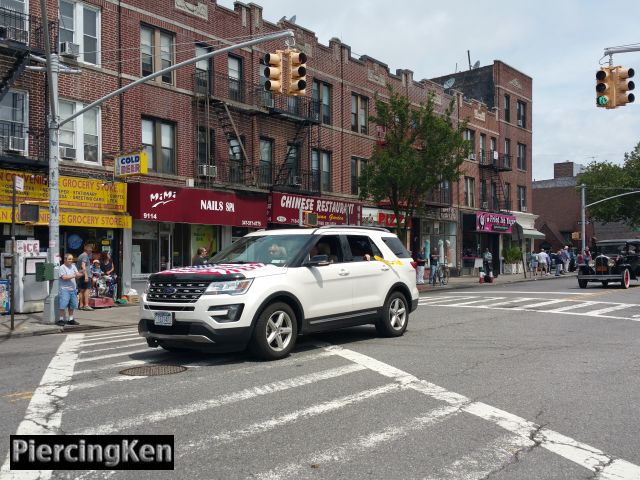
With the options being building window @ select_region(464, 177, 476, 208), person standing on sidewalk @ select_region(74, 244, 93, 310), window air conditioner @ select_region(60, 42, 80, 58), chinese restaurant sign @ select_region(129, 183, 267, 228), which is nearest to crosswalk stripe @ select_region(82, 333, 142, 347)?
person standing on sidewalk @ select_region(74, 244, 93, 310)

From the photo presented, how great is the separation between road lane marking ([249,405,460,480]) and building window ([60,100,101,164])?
1643cm

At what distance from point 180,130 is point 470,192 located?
2349cm

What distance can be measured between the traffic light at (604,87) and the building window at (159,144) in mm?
14151

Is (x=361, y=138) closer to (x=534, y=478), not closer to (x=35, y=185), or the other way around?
(x=35, y=185)

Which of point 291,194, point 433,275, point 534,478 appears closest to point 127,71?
point 291,194

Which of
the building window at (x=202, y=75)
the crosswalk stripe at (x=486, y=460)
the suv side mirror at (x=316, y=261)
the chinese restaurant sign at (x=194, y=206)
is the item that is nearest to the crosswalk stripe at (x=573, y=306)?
the suv side mirror at (x=316, y=261)

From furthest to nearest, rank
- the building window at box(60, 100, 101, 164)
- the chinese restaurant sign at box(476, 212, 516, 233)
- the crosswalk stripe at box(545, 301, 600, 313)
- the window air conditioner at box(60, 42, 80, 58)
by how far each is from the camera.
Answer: the chinese restaurant sign at box(476, 212, 516, 233), the building window at box(60, 100, 101, 164), the window air conditioner at box(60, 42, 80, 58), the crosswalk stripe at box(545, 301, 600, 313)

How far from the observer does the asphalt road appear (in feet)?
15.3

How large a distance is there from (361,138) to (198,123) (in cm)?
1081

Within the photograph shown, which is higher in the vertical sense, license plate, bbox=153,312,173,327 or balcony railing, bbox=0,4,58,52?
balcony railing, bbox=0,4,58,52

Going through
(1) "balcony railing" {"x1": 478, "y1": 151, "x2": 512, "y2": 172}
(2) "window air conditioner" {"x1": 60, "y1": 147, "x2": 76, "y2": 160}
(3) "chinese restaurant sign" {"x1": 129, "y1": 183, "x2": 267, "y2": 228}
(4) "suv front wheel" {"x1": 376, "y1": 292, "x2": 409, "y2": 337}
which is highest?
(1) "balcony railing" {"x1": 478, "y1": 151, "x2": 512, "y2": 172}

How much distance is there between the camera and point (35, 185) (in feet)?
59.5

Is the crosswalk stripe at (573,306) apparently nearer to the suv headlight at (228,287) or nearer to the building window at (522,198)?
the suv headlight at (228,287)

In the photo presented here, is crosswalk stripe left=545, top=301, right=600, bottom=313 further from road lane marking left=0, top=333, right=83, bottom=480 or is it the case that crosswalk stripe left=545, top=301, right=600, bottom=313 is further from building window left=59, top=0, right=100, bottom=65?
building window left=59, top=0, right=100, bottom=65
